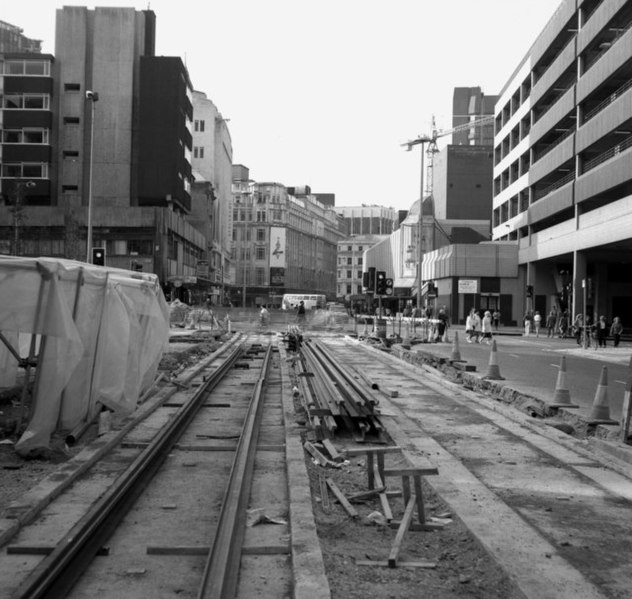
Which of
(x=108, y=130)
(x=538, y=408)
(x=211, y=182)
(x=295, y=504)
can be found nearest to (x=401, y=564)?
(x=295, y=504)

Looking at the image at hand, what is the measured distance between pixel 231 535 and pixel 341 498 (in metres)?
1.51

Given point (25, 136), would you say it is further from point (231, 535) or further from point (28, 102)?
point (231, 535)

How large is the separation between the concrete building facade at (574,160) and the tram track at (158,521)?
32.4 m

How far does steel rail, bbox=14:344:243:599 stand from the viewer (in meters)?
4.60

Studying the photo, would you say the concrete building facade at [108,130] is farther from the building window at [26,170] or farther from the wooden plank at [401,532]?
the wooden plank at [401,532]

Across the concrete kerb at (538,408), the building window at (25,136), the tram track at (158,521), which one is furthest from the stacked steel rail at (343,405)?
the building window at (25,136)

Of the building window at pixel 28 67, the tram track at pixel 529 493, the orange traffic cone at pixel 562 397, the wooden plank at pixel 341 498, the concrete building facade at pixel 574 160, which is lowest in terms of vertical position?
the tram track at pixel 529 493

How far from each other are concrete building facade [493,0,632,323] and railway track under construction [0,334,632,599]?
1199 inches

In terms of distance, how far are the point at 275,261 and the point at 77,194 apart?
69.7 metres

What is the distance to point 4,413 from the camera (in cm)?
1088

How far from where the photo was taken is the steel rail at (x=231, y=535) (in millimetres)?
4555

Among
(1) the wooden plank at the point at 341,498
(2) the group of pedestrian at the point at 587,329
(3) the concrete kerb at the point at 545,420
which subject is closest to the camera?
(1) the wooden plank at the point at 341,498

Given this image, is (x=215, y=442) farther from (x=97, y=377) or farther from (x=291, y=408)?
(x=291, y=408)

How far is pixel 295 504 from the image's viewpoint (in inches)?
255
